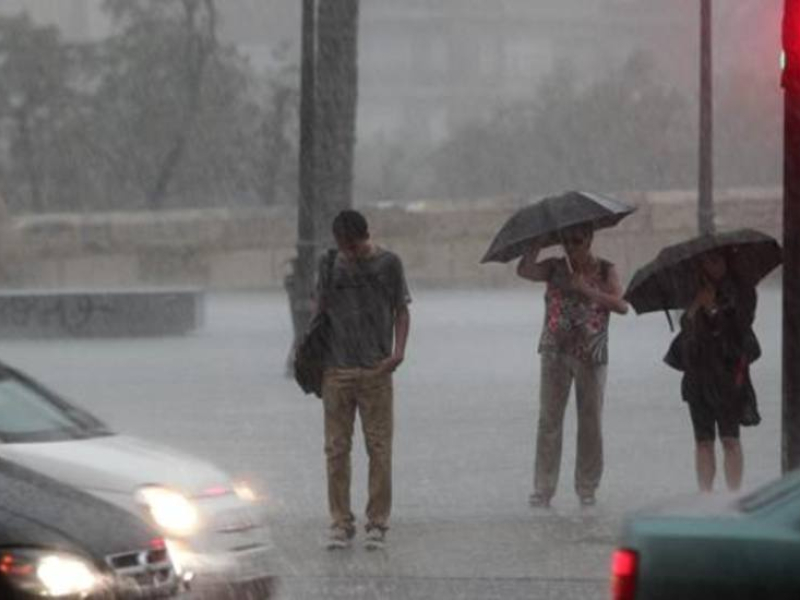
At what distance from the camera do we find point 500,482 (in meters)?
17.0

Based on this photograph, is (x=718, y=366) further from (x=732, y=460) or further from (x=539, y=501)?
(x=539, y=501)

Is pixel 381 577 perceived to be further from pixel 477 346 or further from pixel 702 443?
pixel 477 346

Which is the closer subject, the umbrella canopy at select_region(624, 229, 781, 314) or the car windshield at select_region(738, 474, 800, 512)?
the car windshield at select_region(738, 474, 800, 512)

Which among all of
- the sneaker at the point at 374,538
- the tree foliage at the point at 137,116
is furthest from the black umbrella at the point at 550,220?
the tree foliage at the point at 137,116

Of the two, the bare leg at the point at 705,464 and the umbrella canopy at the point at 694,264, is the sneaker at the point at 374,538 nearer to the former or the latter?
the bare leg at the point at 705,464

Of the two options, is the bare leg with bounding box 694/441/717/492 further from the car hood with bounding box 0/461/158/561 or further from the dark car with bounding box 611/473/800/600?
the dark car with bounding box 611/473/800/600

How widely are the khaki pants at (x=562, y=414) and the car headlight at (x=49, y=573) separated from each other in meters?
6.21

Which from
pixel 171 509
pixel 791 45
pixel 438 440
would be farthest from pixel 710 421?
pixel 438 440

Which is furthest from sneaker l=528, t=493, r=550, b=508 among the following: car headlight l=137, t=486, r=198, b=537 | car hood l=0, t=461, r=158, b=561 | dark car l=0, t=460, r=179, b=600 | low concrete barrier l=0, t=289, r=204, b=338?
low concrete barrier l=0, t=289, r=204, b=338

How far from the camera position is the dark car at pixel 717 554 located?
7102 mm

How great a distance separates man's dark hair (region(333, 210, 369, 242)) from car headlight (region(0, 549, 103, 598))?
4587mm

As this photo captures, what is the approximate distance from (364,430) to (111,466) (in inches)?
126

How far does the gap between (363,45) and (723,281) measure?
89286mm

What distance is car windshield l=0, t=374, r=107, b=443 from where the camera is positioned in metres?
11.1
